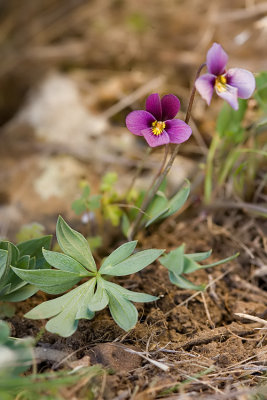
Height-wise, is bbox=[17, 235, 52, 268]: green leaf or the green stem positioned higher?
bbox=[17, 235, 52, 268]: green leaf

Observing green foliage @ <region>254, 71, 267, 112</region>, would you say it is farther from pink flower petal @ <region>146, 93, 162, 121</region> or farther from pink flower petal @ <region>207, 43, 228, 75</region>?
pink flower petal @ <region>146, 93, 162, 121</region>

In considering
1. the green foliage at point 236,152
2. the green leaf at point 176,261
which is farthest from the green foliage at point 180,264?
the green foliage at point 236,152

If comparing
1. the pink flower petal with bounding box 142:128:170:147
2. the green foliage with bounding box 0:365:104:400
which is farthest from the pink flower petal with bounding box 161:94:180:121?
the green foliage with bounding box 0:365:104:400

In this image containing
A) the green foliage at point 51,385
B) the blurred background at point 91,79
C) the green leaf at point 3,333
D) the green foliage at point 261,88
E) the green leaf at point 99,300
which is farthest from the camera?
the blurred background at point 91,79

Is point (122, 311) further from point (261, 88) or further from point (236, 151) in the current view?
point (261, 88)

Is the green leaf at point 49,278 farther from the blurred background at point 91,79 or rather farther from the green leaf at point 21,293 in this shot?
the blurred background at point 91,79

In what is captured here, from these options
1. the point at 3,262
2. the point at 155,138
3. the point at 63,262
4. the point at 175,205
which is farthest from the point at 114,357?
the point at 155,138
